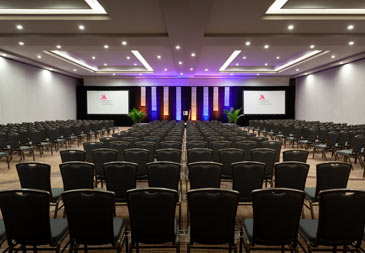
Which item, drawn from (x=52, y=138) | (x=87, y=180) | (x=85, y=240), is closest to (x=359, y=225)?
(x=85, y=240)

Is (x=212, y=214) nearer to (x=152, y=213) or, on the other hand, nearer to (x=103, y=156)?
(x=152, y=213)

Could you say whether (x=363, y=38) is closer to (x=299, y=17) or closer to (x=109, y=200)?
(x=299, y=17)

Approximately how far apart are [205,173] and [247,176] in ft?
1.78

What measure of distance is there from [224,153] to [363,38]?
8.74 m

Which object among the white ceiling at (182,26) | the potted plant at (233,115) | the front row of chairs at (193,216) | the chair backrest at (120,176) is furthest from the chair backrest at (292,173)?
the potted plant at (233,115)

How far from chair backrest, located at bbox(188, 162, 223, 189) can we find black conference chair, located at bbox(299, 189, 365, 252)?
1329mm

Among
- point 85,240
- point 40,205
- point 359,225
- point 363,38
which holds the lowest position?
point 85,240

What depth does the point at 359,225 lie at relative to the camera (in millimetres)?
2436

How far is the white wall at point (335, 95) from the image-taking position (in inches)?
586

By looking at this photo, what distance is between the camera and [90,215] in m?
2.45

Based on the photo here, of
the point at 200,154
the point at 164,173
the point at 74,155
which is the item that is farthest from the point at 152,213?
the point at 74,155

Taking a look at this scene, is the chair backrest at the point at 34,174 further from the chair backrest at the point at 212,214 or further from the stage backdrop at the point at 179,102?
the stage backdrop at the point at 179,102

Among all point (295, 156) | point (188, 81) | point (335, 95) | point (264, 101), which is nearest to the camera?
point (295, 156)

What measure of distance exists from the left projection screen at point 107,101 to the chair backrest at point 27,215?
869 inches
